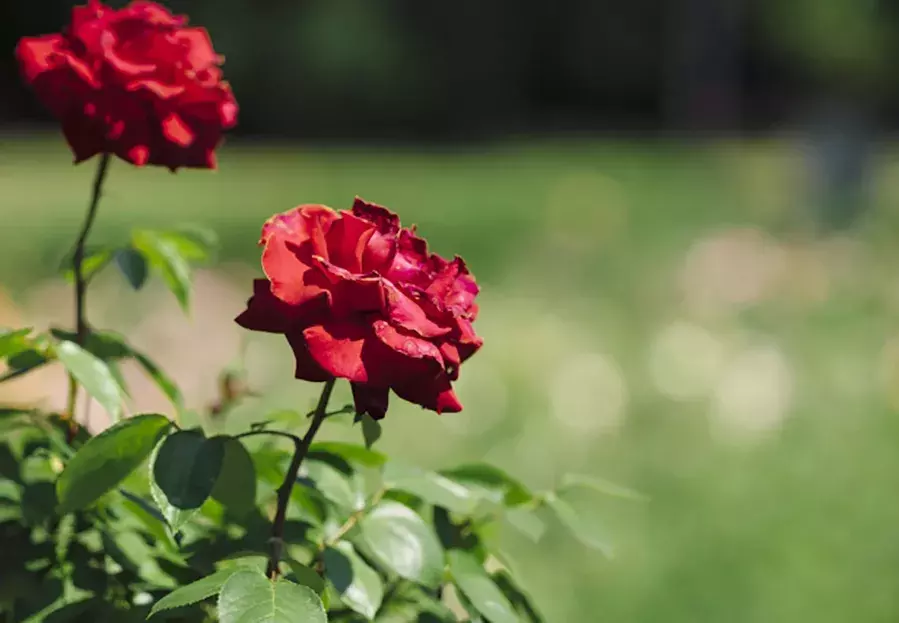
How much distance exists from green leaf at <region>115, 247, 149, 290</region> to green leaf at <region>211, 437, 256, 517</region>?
0.83ft

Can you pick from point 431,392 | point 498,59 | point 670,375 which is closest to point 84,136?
point 431,392

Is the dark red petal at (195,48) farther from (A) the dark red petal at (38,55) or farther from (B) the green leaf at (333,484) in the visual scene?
(B) the green leaf at (333,484)

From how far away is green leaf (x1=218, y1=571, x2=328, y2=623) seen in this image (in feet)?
2.07

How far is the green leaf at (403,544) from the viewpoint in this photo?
2.56ft

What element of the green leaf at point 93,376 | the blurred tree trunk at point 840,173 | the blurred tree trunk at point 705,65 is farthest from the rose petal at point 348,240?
the blurred tree trunk at point 705,65

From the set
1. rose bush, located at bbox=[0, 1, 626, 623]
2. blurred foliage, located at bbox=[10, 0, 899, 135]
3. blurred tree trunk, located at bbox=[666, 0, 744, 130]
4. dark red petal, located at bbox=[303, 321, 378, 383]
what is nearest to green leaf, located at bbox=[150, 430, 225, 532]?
rose bush, located at bbox=[0, 1, 626, 623]

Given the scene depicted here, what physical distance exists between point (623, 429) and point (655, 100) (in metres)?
9.15

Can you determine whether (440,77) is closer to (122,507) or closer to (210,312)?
(210,312)

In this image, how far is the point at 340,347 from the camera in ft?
2.23

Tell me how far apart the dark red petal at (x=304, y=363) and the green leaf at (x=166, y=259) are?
355 millimetres

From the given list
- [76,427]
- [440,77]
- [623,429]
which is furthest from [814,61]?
[76,427]

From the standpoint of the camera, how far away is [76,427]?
97cm

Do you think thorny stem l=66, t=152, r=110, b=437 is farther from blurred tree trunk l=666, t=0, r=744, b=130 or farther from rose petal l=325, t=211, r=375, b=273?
blurred tree trunk l=666, t=0, r=744, b=130

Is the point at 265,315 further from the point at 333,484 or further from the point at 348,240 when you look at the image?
the point at 333,484
